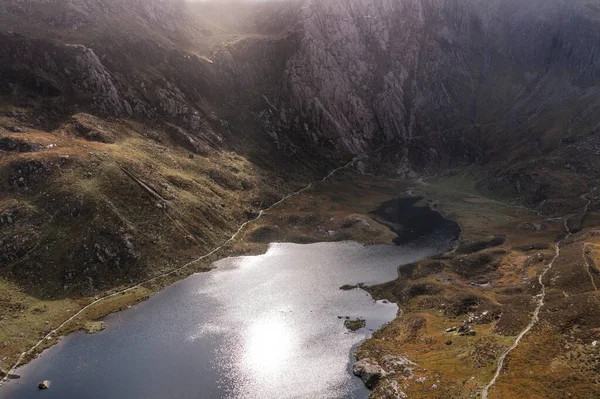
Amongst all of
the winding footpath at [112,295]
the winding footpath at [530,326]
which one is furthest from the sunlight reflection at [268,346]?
the winding footpath at [530,326]

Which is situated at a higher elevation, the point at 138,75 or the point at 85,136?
the point at 138,75

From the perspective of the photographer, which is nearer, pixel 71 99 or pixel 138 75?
pixel 71 99

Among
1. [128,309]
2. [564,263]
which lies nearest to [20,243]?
[128,309]

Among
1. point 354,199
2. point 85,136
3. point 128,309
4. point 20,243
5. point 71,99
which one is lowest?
point 354,199

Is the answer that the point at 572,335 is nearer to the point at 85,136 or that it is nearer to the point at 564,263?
the point at 564,263

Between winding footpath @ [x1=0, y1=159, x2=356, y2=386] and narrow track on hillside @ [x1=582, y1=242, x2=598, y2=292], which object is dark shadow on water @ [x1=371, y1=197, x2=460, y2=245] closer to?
narrow track on hillside @ [x1=582, y1=242, x2=598, y2=292]
